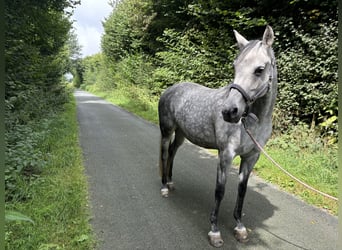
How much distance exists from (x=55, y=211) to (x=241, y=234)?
2.25 m

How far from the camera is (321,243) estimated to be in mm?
2828

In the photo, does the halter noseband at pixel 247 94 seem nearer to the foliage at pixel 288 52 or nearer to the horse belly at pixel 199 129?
the horse belly at pixel 199 129

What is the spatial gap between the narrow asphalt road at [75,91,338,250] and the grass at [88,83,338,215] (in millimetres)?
232

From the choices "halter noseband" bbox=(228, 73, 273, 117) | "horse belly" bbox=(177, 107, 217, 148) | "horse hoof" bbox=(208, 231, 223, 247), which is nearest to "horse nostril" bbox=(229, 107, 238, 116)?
"halter noseband" bbox=(228, 73, 273, 117)

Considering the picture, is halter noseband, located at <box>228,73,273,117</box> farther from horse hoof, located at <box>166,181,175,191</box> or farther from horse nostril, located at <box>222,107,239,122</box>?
horse hoof, located at <box>166,181,175,191</box>

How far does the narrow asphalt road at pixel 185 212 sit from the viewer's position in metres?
2.86

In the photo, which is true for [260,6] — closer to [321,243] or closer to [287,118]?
[287,118]

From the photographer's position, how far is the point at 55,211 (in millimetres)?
3260

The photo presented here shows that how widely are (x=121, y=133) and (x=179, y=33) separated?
18.9 ft

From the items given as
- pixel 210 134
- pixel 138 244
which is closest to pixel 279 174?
pixel 210 134

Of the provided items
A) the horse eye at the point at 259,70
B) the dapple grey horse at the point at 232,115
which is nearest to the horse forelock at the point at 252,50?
the dapple grey horse at the point at 232,115

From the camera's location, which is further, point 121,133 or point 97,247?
point 121,133

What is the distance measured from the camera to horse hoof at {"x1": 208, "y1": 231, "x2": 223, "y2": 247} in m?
2.78

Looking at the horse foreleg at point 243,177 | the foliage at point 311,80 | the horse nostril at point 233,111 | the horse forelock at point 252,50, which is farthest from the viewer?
the foliage at point 311,80
